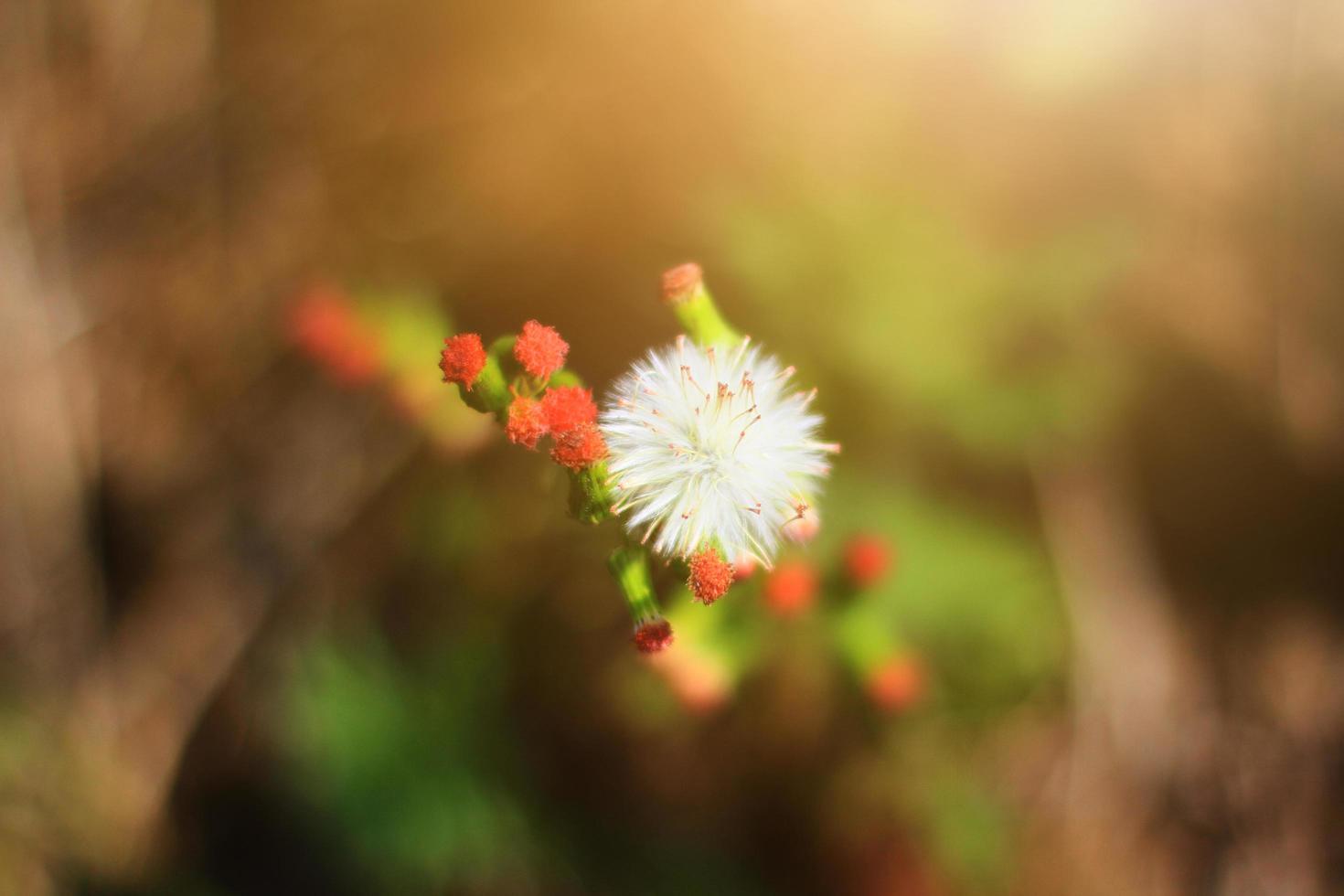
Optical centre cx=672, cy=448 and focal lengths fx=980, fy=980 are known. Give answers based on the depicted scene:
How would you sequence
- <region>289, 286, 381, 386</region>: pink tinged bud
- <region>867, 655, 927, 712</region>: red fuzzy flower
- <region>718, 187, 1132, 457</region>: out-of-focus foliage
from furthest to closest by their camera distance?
<region>718, 187, 1132, 457</region>: out-of-focus foliage < <region>289, 286, 381, 386</region>: pink tinged bud < <region>867, 655, 927, 712</region>: red fuzzy flower

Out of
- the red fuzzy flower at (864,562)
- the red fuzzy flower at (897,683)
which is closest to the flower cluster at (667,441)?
the red fuzzy flower at (864,562)

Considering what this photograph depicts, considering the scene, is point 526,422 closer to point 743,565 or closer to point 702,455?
point 702,455

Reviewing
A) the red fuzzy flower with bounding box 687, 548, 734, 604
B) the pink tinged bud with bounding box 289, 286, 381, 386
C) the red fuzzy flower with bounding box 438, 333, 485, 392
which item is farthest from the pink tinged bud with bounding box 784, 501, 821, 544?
the pink tinged bud with bounding box 289, 286, 381, 386

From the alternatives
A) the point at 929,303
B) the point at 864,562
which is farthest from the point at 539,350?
the point at 929,303

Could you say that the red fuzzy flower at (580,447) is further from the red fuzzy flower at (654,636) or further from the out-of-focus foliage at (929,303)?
the out-of-focus foliage at (929,303)

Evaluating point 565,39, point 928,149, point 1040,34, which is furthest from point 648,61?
point 1040,34

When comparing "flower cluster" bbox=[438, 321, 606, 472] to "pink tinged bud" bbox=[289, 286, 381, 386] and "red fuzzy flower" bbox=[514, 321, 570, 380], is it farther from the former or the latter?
"pink tinged bud" bbox=[289, 286, 381, 386]

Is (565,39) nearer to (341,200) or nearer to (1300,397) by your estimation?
(341,200)
